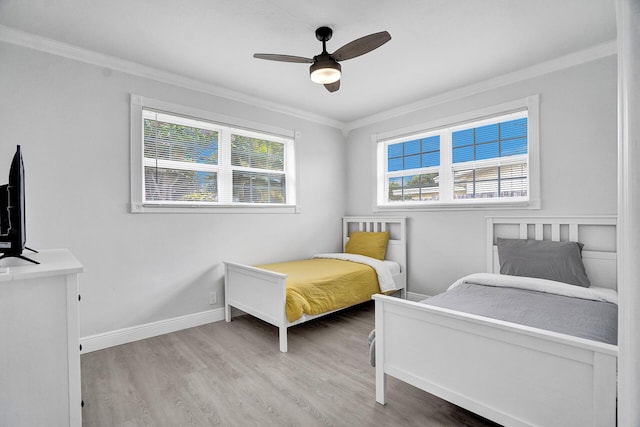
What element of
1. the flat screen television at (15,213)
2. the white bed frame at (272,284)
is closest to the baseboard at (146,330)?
the white bed frame at (272,284)

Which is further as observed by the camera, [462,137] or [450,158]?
[450,158]

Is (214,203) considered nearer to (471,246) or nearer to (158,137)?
(158,137)

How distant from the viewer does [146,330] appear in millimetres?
2936

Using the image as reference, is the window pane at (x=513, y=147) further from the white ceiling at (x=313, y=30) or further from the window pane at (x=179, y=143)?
the window pane at (x=179, y=143)

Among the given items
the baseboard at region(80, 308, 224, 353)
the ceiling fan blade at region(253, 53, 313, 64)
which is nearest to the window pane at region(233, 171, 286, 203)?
the baseboard at region(80, 308, 224, 353)

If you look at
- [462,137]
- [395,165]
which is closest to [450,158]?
[462,137]

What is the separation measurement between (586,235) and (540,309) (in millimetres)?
1298

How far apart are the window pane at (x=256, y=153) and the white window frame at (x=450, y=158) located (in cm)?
133

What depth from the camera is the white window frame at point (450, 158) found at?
3059 millimetres

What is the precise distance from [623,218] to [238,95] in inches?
142

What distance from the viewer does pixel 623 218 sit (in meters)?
0.48

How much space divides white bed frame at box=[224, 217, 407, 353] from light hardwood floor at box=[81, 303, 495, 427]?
0.24m

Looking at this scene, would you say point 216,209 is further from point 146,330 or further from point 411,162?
point 411,162

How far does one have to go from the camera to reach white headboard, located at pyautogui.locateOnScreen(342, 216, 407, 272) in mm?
4009
